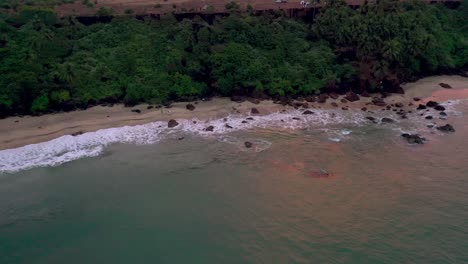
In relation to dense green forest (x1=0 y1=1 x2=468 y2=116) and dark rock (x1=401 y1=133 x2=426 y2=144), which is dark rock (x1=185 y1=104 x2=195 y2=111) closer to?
dense green forest (x1=0 y1=1 x2=468 y2=116)

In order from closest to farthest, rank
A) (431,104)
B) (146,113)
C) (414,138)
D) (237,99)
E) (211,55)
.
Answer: (414,138) < (146,113) < (431,104) < (237,99) < (211,55)

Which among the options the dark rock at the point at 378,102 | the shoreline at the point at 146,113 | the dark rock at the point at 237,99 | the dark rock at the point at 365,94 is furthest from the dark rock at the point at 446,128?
the dark rock at the point at 237,99

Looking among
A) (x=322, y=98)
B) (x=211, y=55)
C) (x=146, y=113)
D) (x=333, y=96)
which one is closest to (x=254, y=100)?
(x=211, y=55)

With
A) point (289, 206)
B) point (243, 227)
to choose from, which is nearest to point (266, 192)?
point (289, 206)

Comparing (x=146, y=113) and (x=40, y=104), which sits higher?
(x=40, y=104)

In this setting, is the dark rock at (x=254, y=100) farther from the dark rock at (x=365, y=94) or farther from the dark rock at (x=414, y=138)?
the dark rock at (x=414, y=138)

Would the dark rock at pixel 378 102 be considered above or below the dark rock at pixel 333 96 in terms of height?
below

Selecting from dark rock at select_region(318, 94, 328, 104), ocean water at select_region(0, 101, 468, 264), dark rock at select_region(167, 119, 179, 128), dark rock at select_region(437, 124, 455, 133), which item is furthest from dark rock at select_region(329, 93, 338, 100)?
dark rock at select_region(167, 119, 179, 128)

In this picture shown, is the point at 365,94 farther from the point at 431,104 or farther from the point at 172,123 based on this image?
the point at 172,123

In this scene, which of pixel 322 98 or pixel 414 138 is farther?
pixel 322 98
